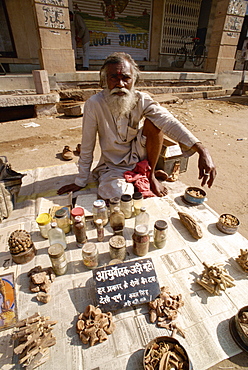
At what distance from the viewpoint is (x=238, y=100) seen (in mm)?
9617

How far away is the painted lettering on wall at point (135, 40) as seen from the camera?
10.4 meters

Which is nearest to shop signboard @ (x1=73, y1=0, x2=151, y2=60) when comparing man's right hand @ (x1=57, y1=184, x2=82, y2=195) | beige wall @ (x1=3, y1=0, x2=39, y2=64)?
beige wall @ (x1=3, y1=0, x2=39, y2=64)

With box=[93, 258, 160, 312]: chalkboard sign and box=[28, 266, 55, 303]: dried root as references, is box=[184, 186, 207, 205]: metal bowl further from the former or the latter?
box=[28, 266, 55, 303]: dried root

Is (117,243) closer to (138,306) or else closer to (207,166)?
(138,306)

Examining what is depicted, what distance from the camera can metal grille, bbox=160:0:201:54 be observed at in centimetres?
1065

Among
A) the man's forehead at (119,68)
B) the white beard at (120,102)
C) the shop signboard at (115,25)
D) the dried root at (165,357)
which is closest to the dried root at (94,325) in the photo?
the dried root at (165,357)

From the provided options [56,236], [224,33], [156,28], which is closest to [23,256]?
[56,236]

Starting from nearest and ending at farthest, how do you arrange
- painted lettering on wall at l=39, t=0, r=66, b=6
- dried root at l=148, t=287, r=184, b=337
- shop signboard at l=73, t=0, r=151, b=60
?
dried root at l=148, t=287, r=184, b=337
painted lettering on wall at l=39, t=0, r=66, b=6
shop signboard at l=73, t=0, r=151, b=60

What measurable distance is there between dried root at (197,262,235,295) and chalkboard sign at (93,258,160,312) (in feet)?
1.40

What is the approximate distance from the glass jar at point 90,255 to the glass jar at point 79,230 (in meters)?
0.20

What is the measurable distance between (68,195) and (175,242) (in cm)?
150

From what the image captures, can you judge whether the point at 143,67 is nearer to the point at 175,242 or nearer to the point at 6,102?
the point at 6,102

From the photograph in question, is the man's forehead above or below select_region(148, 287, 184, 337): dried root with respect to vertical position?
above

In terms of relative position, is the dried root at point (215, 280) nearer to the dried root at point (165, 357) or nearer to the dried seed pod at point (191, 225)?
the dried seed pod at point (191, 225)
